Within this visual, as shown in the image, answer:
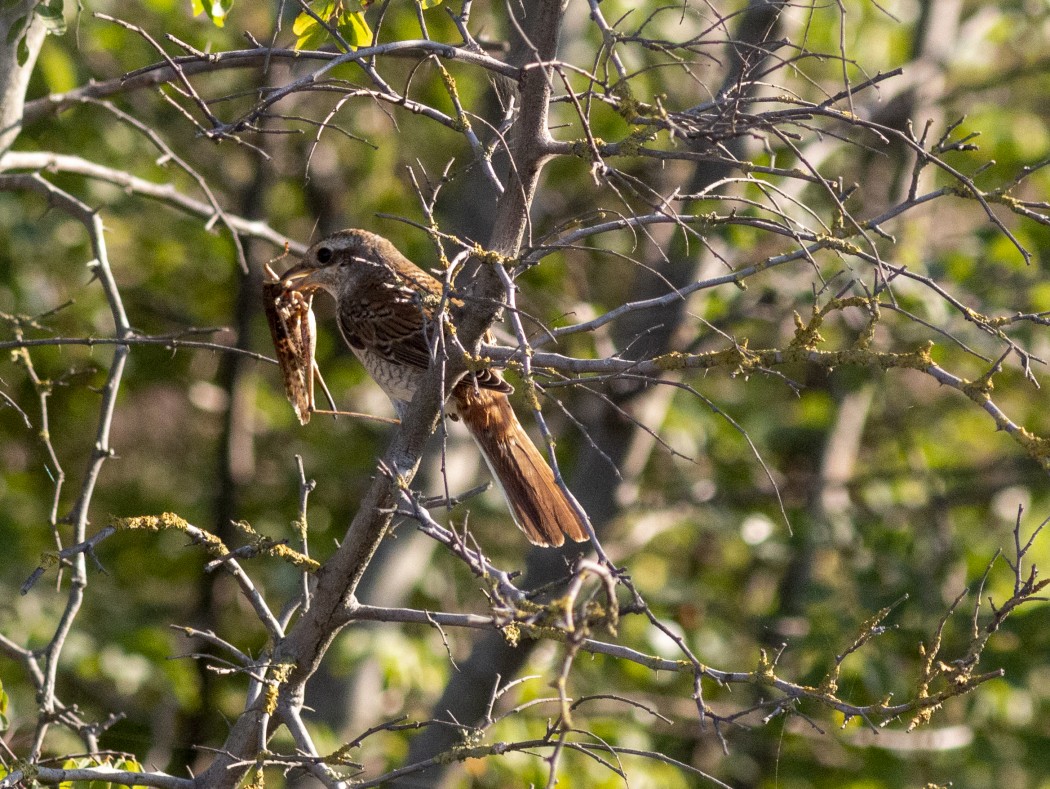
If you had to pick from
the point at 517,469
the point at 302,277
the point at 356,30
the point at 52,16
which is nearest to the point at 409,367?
the point at 302,277

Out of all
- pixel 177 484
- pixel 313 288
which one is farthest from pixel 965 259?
pixel 177 484

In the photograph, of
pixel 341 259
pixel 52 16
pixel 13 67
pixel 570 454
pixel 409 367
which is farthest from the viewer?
pixel 570 454

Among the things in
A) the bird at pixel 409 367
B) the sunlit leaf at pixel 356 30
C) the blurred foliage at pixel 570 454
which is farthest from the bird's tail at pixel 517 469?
the sunlit leaf at pixel 356 30

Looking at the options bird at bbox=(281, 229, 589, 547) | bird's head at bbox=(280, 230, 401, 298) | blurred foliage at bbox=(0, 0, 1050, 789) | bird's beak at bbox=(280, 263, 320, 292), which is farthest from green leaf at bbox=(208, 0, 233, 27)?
blurred foliage at bbox=(0, 0, 1050, 789)

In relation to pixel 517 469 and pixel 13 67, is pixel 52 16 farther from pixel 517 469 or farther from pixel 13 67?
pixel 517 469

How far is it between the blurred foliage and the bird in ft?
2.32

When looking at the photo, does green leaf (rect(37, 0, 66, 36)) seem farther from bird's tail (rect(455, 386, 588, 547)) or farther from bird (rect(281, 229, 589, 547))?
bird's tail (rect(455, 386, 588, 547))

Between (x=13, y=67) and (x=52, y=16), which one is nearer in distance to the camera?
(x=52, y=16)

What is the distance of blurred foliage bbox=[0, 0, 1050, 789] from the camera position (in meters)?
5.39

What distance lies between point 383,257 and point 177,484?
3912mm

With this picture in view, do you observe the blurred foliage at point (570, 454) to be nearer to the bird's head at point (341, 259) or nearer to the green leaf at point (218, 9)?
the bird's head at point (341, 259)

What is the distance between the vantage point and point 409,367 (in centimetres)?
436

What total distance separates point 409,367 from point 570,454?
3056 mm

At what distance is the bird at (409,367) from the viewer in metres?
3.87
